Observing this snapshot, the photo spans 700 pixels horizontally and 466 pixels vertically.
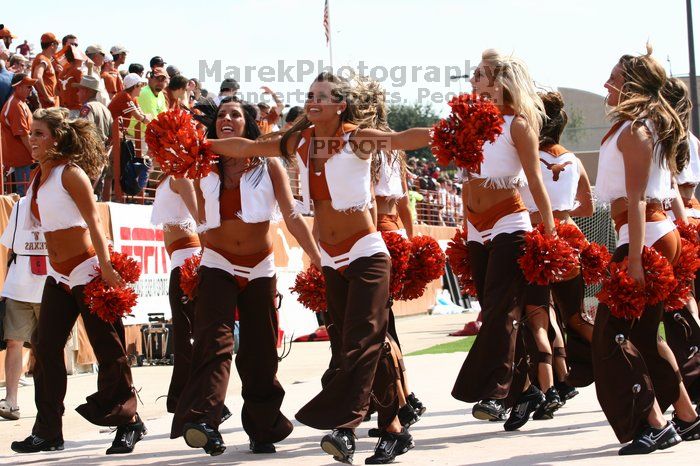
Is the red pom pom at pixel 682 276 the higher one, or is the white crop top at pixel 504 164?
the white crop top at pixel 504 164

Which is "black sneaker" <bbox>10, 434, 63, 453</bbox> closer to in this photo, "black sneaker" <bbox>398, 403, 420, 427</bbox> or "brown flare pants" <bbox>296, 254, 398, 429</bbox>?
"brown flare pants" <bbox>296, 254, 398, 429</bbox>

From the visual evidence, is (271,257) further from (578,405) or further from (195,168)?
(578,405)

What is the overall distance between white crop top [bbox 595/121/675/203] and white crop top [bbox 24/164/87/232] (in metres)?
3.22

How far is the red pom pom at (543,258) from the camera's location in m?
6.80

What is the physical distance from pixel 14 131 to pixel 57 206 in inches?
258

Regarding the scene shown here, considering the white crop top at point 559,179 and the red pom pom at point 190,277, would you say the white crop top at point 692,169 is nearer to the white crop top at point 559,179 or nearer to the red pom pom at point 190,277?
the white crop top at point 559,179

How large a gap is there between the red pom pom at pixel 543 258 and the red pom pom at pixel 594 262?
308mm

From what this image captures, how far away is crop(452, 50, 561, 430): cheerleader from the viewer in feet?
22.4

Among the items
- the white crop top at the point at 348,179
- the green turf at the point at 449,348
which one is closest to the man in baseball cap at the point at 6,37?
the green turf at the point at 449,348

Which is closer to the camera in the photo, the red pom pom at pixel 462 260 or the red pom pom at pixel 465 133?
the red pom pom at pixel 465 133

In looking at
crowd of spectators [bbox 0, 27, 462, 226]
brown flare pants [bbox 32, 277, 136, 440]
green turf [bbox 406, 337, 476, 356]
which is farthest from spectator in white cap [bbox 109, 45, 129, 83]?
brown flare pants [bbox 32, 277, 136, 440]

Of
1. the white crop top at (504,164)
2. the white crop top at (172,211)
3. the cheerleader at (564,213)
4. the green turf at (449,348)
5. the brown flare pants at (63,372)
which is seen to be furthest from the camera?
the green turf at (449,348)

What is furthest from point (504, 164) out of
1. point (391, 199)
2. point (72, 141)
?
point (72, 141)

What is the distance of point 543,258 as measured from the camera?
22.3ft
